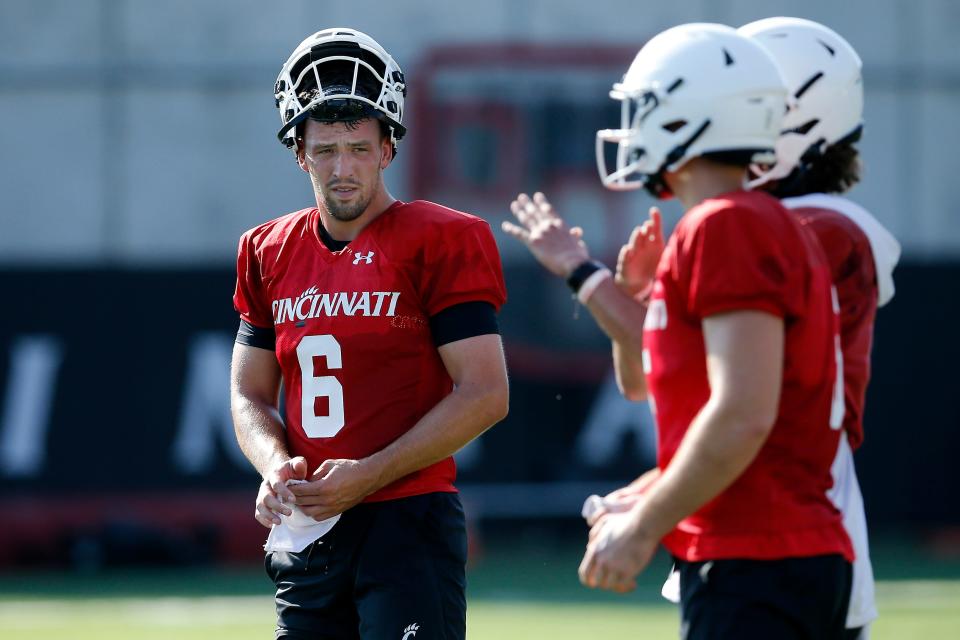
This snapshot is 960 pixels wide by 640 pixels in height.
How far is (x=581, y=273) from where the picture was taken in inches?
138

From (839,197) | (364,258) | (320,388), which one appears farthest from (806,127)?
(320,388)

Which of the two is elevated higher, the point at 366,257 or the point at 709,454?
the point at 366,257

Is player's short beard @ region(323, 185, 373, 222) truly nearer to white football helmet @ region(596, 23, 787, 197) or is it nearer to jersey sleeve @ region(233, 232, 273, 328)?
jersey sleeve @ region(233, 232, 273, 328)

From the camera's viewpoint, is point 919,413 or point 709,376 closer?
point 709,376

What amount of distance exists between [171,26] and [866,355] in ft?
41.4

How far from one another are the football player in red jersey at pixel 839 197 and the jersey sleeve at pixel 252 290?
1.51 metres

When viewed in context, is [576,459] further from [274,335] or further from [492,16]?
[274,335]

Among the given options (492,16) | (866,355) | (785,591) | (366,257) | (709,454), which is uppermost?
(492,16)

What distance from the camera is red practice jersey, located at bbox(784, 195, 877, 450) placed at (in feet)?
11.5

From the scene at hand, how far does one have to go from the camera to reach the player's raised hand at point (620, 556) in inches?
117

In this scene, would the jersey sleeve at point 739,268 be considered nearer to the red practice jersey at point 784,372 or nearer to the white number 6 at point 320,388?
the red practice jersey at point 784,372

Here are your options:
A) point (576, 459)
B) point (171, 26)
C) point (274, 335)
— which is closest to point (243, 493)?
point (576, 459)

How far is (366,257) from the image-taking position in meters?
4.04

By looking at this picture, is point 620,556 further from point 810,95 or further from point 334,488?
point 810,95
